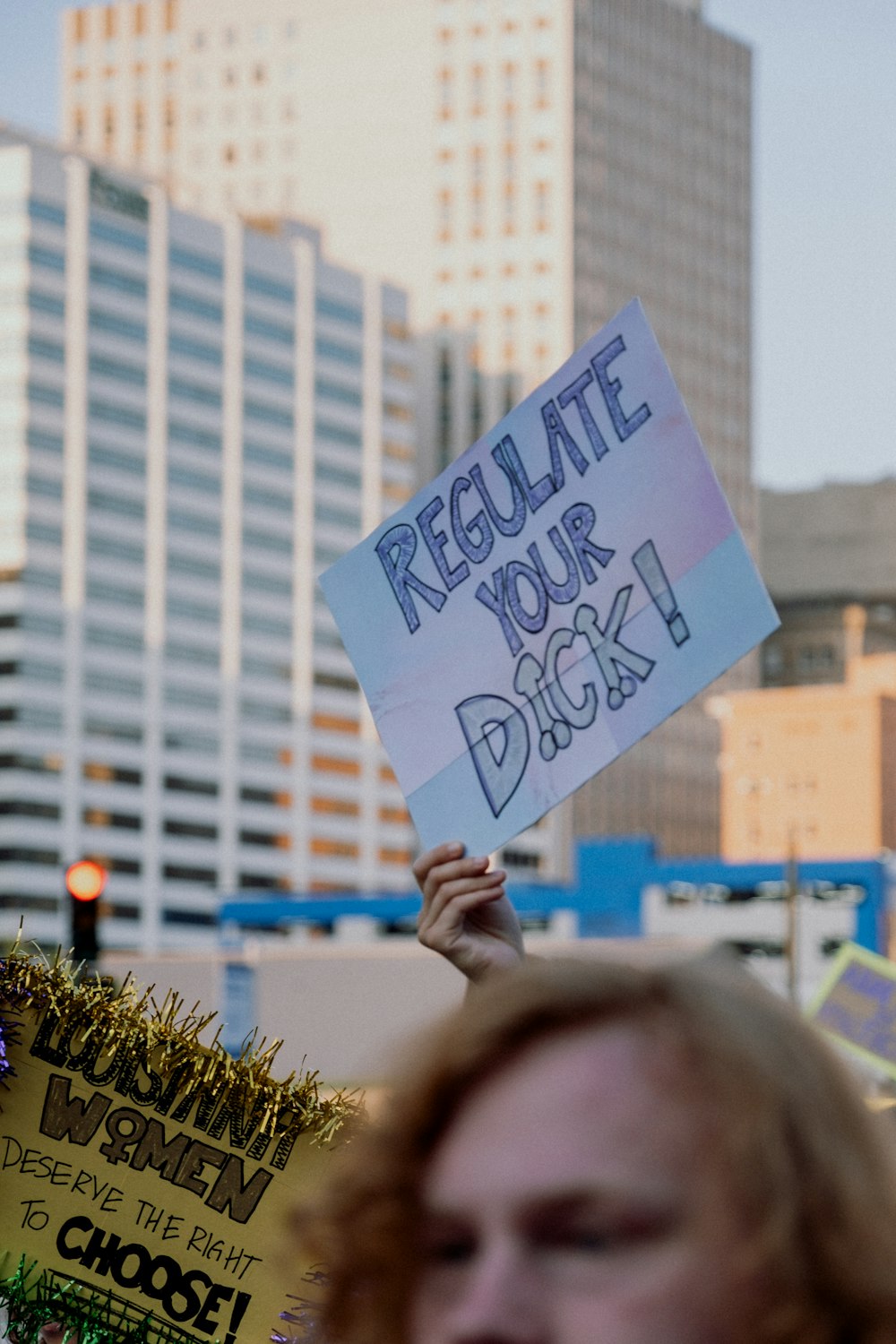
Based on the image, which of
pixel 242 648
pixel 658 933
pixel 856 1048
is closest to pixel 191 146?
pixel 242 648

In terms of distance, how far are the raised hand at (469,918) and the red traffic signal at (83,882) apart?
25.1 feet

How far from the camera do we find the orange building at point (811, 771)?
117 metres

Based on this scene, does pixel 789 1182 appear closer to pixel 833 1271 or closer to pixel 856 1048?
pixel 833 1271

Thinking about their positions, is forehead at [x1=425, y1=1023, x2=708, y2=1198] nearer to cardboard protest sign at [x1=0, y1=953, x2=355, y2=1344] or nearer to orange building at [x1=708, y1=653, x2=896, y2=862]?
cardboard protest sign at [x1=0, y1=953, x2=355, y2=1344]

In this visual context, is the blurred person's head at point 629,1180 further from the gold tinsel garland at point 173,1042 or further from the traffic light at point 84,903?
the traffic light at point 84,903

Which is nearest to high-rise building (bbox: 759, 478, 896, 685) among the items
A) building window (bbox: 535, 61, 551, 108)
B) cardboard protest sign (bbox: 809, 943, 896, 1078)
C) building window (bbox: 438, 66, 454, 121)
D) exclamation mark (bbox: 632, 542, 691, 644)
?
building window (bbox: 535, 61, 551, 108)

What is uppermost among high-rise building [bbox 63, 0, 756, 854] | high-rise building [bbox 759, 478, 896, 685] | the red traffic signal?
high-rise building [bbox 63, 0, 756, 854]

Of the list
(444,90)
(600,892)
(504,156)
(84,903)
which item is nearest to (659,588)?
(84,903)

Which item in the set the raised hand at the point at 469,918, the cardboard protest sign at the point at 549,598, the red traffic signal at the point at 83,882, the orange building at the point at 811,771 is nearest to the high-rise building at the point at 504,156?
the orange building at the point at 811,771

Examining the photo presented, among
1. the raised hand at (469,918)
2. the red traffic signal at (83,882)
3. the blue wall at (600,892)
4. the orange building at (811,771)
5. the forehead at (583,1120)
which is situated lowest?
the blue wall at (600,892)

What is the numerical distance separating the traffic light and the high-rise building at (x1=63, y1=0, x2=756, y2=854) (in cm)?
12068

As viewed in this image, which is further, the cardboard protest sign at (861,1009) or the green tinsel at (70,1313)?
the cardboard protest sign at (861,1009)

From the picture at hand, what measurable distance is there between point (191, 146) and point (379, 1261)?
5998 inches

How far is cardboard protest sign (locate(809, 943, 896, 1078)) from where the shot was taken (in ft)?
44.3
